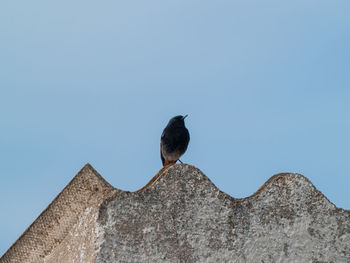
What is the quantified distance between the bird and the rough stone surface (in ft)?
11.4

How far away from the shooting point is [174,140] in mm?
10891

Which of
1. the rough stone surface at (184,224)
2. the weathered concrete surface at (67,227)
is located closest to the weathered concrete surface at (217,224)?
the rough stone surface at (184,224)

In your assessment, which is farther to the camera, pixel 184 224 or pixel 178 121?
pixel 178 121

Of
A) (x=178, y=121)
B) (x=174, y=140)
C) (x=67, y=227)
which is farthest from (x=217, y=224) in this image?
(x=178, y=121)

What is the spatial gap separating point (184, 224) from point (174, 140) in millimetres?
4151

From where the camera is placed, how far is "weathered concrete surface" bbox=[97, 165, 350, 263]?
6578mm

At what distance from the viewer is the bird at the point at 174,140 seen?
428 inches

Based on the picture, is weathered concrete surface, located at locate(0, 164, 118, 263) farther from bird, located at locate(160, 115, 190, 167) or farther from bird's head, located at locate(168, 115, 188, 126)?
bird's head, located at locate(168, 115, 188, 126)

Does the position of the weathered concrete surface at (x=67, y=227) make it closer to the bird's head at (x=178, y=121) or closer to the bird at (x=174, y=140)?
the bird at (x=174, y=140)

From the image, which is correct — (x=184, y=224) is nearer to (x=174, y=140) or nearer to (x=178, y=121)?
(x=174, y=140)

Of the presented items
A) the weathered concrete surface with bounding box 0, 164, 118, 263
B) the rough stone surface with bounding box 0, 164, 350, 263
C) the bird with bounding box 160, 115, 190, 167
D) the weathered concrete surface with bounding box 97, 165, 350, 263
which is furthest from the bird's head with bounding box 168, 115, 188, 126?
the weathered concrete surface with bounding box 0, 164, 118, 263

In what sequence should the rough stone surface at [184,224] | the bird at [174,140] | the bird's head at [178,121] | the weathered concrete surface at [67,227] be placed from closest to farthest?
the rough stone surface at [184,224]
the weathered concrete surface at [67,227]
the bird at [174,140]
the bird's head at [178,121]

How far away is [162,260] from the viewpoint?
660 centimetres

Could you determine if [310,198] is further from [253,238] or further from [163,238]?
[163,238]
